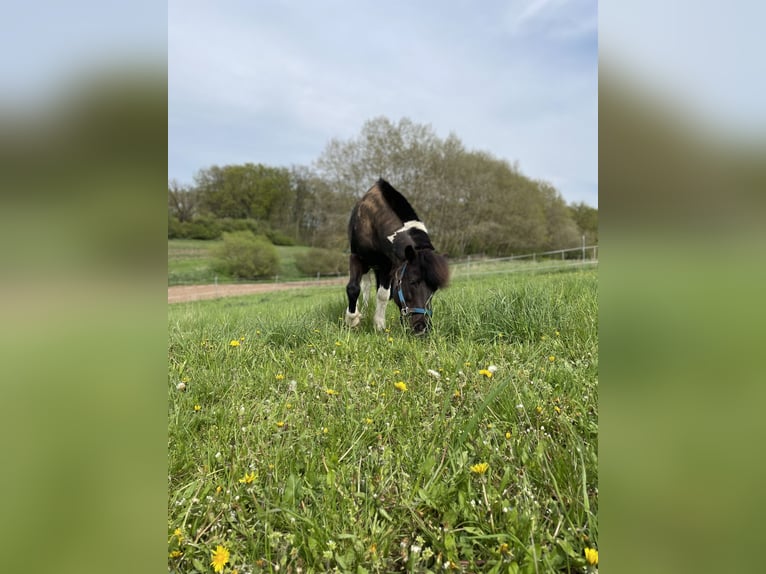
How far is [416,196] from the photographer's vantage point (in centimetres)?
2300

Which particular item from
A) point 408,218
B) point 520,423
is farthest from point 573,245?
point 520,423

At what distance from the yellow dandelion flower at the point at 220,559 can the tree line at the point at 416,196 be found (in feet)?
66.0

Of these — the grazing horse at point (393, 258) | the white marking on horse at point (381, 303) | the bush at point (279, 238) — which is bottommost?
the white marking on horse at point (381, 303)

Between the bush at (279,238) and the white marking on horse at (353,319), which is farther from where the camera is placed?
the bush at (279,238)

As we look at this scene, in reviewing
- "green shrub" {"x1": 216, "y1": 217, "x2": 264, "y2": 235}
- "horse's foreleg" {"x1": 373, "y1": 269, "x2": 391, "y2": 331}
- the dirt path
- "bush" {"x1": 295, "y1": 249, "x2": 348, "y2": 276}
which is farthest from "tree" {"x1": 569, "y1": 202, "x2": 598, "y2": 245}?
"green shrub" {"x1": 216, "y1": 217, "x2": 264, "y2": 235}

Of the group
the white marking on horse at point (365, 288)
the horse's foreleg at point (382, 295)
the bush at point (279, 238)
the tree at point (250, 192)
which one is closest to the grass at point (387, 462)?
the horse's foreleg at point (382, 295)

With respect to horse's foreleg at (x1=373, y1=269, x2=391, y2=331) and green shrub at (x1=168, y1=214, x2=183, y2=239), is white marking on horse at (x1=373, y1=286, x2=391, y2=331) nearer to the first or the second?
horse's foreleg at (x1=373, y1=269, x2=391, y2=331)

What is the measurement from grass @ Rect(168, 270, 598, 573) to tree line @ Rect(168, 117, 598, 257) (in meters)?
19.1

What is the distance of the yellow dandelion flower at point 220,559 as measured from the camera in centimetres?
91

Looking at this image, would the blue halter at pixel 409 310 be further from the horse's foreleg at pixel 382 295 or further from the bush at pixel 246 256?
the bush at pixel 246 256
